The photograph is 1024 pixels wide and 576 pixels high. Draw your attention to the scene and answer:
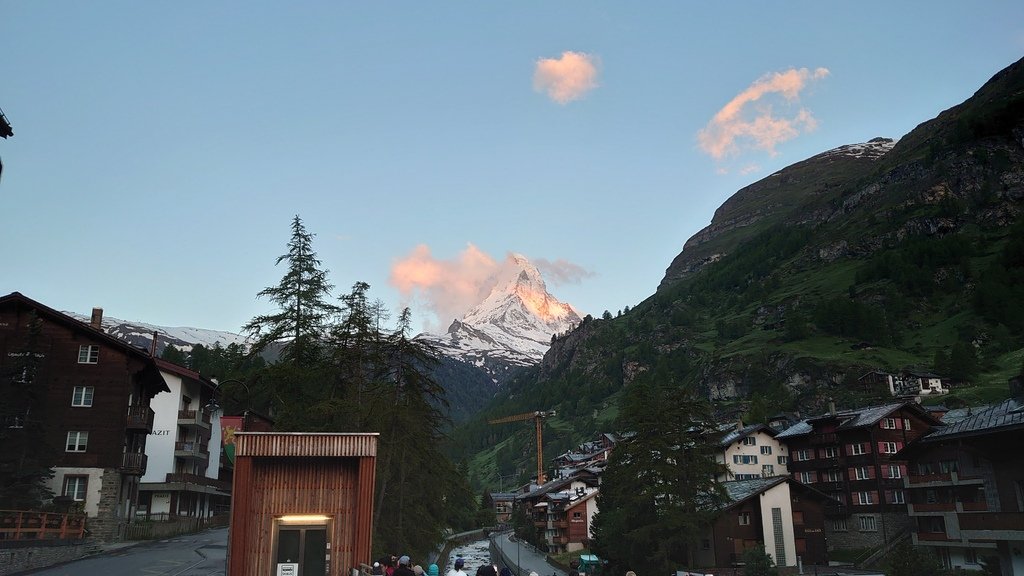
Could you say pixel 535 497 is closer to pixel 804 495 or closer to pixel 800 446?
pixel 800 446

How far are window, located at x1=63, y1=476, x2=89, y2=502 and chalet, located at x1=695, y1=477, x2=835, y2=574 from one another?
4908 cm

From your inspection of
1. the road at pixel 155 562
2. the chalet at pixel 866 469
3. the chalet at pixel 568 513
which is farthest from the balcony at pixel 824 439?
the road at pixel 155 562

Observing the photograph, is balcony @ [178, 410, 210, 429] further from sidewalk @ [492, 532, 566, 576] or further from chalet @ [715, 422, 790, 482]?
chalet @ [715, 422, 790, 482]

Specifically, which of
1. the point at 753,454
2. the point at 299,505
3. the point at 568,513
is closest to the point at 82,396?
the point at 299,505

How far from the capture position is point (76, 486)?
50250 millimetres

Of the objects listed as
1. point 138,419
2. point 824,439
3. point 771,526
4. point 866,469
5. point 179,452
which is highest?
point 824,439

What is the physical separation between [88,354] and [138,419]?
5880 mm

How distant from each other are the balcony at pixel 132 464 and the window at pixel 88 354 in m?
7.01

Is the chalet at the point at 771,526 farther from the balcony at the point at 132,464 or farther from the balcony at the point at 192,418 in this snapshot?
the balcony at the point at 192,418

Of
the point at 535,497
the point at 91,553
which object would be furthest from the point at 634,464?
the point at 535,497

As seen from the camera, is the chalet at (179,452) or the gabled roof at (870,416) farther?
the gabled roof at (870,416)

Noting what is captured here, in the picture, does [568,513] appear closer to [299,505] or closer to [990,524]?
[990,524]

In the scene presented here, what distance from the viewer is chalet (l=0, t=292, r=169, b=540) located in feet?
164

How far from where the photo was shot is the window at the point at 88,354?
2108 inches
